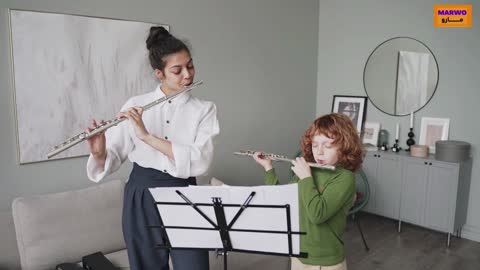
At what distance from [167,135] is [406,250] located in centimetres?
262

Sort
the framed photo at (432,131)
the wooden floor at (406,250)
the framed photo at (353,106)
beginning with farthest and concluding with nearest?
the framed photo at (353,106)
the framed photo at (432,131)
the wooden floor at (406,250)

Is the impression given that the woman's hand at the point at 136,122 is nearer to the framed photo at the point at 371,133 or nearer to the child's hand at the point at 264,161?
the child's hand at the point at 264,161

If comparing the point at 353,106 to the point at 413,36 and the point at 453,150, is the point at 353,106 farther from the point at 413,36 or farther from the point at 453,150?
the point at 453,150

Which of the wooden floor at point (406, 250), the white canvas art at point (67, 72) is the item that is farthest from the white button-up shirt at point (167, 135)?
the wooden floor at point (406, 250)

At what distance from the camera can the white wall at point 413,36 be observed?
3412 millimetres

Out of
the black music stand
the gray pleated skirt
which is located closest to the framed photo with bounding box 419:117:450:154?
the black music stand

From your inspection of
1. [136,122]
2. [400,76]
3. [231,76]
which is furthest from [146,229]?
[400,76]

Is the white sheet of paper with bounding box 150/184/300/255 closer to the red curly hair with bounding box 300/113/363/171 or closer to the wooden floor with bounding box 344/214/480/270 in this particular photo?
the red curly hair with bounding box 300/113/363/171

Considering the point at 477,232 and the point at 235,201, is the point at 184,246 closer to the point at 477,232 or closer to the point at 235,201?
the point at 235,201

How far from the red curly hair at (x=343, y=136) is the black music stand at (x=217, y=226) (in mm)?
399

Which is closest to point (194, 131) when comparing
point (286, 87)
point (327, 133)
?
point (327, 133)

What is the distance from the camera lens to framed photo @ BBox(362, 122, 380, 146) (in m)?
3.99

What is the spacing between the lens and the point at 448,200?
329cm

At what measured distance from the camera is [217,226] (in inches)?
54.1
